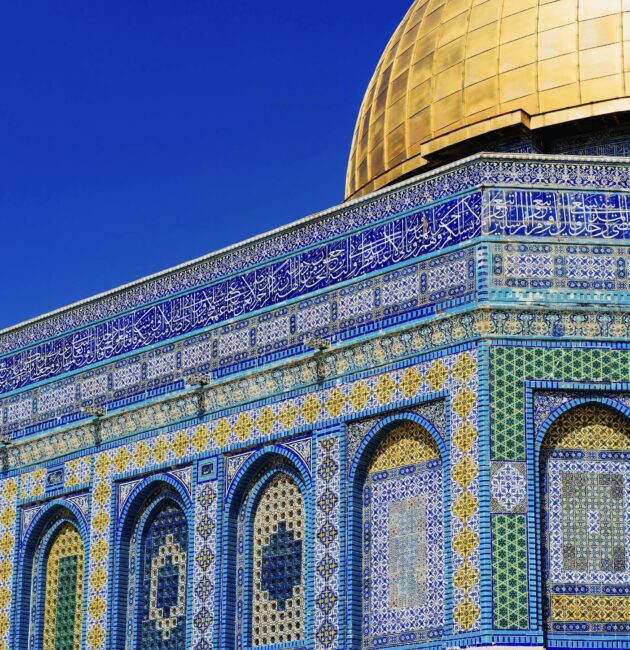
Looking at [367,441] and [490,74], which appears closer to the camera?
[367,441]

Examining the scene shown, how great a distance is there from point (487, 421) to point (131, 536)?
4.13 m

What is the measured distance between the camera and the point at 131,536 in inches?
571

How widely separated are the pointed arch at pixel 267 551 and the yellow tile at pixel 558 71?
13.8ft

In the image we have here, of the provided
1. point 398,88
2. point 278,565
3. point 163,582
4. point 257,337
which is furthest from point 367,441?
point 398,88

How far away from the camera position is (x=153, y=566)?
562 inches

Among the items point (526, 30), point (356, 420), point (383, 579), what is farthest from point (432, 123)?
point (383, 579)

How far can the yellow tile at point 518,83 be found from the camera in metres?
14.9

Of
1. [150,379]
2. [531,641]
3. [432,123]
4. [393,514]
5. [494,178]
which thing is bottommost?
[531,641]

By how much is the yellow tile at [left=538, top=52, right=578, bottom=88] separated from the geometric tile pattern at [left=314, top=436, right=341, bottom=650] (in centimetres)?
407

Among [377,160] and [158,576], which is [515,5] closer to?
[377,160]

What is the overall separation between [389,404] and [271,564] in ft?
5.86

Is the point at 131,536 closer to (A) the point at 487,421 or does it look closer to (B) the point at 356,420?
(B) the point at 356,420

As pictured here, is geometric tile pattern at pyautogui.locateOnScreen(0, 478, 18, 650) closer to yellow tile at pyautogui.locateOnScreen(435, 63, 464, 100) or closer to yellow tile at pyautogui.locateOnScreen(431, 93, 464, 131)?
yellow tile at pyautogui.locateOnScreen(431, 93, 464, 131)

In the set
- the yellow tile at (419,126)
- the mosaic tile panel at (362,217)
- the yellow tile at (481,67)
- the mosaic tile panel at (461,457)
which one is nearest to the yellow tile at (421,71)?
the yellow tile at (419,126)
